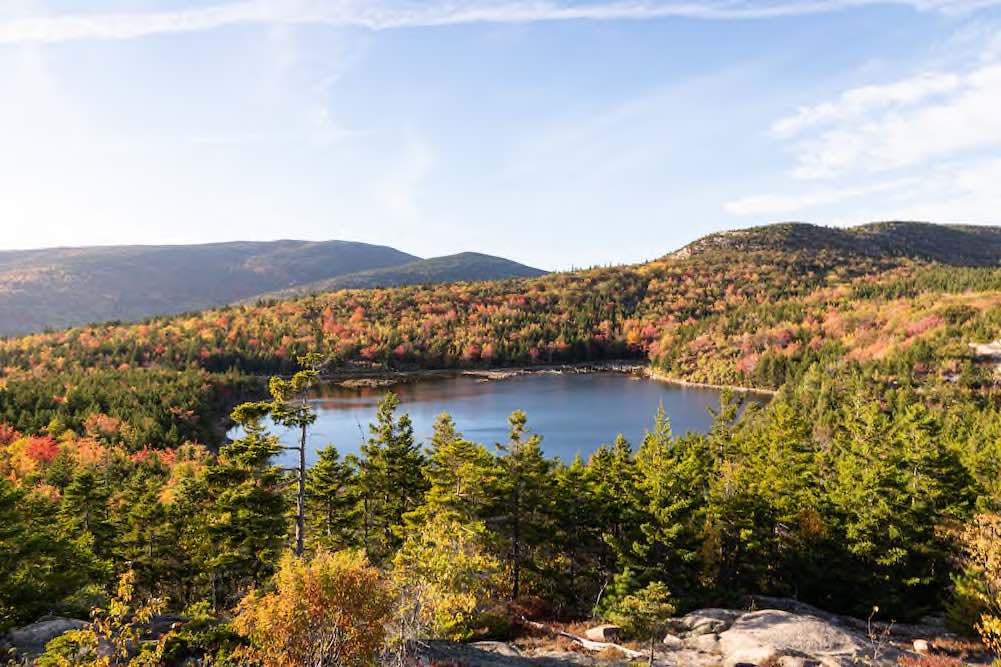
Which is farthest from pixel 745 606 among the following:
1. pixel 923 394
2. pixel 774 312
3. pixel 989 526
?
pixel 774 312

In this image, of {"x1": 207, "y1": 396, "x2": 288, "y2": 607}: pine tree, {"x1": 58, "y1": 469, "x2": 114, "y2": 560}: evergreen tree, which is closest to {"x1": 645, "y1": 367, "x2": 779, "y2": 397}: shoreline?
{"x1": 207, "y1": 396, "x2": 288, "y2": 607}: pine tree

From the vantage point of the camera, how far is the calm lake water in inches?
4048

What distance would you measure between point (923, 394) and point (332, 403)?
117964mm

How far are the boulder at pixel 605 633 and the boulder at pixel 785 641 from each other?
5.03m

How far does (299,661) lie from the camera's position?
15.5m

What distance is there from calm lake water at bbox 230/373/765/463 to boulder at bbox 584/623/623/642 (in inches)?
1915

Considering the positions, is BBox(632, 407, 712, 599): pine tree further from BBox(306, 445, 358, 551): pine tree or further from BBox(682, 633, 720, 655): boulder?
BBox(306, 445, 358, 551): pine tree

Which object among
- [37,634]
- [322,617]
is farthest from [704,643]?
[37,634]

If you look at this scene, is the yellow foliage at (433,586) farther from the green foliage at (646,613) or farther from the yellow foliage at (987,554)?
the yellow foliage at (987,554)

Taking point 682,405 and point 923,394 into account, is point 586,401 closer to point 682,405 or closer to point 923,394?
point 682,405

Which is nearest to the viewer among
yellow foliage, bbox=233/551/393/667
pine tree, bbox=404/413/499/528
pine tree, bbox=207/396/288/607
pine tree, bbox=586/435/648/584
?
yellow foliage, bbox=233/551/393/667

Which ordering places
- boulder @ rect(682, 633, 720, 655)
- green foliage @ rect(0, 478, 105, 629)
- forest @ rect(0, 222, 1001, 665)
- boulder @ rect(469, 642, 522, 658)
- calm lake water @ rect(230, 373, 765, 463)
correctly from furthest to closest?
1. calm lake water @ rect(230, 373, 765, 463)
2. boulder @ rect(682, 633, 720, 655)
3. boulder @ rect(469, 642, 522, 658)
4. green foliage @ rect(0, 478, 105, 629)
5. forest @ rect(0, 222, 1001, 665)

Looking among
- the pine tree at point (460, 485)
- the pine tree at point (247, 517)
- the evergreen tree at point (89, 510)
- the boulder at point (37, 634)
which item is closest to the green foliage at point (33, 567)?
Result: the boulder at point (37, 634)

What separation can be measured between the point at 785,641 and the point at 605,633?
28.0ft
